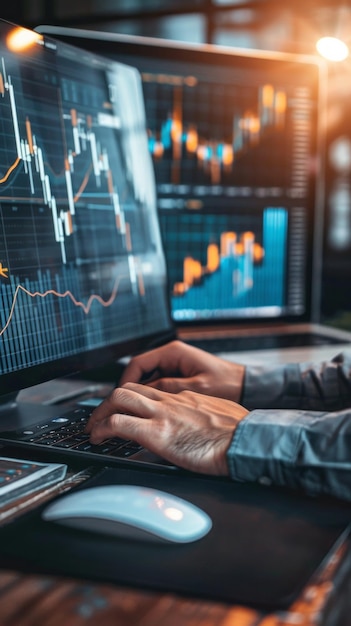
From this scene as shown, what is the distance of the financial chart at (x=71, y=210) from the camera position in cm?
74

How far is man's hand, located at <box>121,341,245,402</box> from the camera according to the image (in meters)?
0.87

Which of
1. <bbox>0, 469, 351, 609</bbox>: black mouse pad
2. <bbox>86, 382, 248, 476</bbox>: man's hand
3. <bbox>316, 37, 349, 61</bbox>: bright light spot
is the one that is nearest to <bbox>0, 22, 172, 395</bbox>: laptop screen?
<bbox>86, 382, 248, 476</bbox>: man's hand

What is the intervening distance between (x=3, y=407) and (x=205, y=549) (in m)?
0.45

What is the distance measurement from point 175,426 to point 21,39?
19.1 inches

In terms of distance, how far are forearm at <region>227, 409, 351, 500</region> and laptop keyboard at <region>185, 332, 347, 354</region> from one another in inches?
25.0

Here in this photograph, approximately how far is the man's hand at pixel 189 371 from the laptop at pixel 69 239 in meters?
0.05

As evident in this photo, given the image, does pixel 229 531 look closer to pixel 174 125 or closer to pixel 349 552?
pixel 349 552

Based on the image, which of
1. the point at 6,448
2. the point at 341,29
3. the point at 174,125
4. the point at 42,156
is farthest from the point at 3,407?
the point at 341,29

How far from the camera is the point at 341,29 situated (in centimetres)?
154

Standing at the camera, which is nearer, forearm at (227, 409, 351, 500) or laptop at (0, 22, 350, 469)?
forearm at (227, 409, 351, 500)

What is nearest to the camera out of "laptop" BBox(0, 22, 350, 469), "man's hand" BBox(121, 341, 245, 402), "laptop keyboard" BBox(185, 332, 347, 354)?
"laptop" BBox(0, 22, 350, 469)

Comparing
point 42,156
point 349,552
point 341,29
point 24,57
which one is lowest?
point 349,552

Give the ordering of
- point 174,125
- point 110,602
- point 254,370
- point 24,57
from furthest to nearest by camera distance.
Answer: point 174,125 < point 254,370 < point 24,57 < point 110,602

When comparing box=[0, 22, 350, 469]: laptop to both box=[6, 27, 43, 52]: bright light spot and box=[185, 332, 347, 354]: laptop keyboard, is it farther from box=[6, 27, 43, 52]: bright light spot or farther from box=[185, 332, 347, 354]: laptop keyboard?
box=[185, 332, 347, 354]: laptop keyboard
